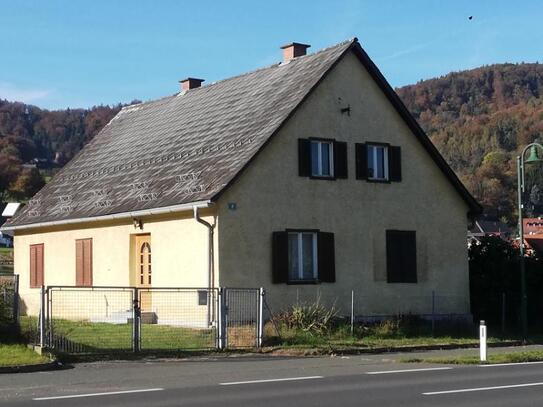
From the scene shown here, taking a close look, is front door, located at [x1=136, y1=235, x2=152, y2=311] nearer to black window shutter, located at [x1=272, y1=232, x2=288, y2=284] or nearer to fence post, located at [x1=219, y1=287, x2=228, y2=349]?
black window shutter, located at [x1=272, y1=232, x2=288, y2=284]

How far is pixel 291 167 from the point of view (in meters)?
25.5

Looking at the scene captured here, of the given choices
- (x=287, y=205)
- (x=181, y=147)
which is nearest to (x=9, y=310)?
(x=287, y=205)

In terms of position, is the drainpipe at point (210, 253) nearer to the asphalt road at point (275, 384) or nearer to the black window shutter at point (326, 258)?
the black window shutter at point (326, 258)

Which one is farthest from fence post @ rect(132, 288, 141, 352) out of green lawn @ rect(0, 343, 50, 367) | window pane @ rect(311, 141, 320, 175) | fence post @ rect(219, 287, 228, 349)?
window pane @ rect(311, 141, 320, 175)

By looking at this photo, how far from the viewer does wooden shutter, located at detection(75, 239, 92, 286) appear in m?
28.5

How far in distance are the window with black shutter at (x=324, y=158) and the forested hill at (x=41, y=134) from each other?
82.6 meters

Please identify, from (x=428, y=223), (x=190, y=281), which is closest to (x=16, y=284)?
(x=190, y=281)

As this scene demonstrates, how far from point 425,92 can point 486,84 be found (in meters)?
9.37

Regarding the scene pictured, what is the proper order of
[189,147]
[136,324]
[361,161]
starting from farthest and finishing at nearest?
[189,147]
[361,161]
[136,324]

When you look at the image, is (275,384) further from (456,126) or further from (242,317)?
(456,126)

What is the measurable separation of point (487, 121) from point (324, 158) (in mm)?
98292

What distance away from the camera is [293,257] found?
25.4m

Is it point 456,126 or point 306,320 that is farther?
point 456,126

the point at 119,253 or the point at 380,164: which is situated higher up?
Answer: the point at 380,164
